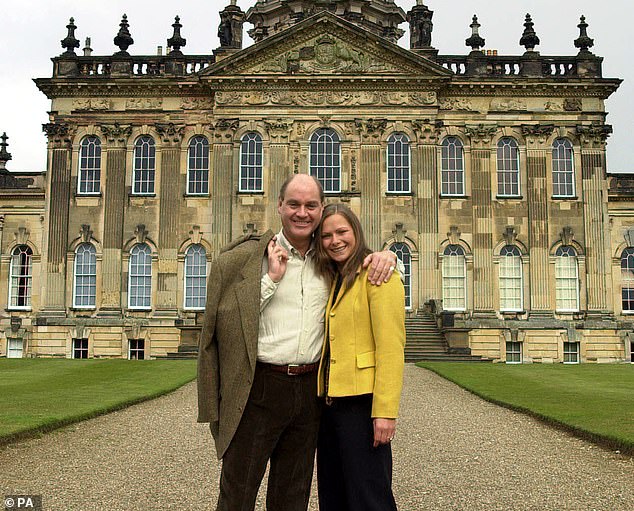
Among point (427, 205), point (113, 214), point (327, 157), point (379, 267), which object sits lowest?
point (379, 267)

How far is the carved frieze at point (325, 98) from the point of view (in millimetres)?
30266

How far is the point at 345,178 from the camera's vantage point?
30203mm

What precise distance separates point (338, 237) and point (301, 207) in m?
0.28

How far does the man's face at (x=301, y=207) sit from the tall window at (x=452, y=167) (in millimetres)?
26708

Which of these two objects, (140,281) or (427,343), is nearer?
(427,343)

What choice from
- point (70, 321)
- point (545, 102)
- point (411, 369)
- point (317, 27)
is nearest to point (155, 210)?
point (70, 321)

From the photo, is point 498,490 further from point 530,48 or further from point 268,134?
point 530,48

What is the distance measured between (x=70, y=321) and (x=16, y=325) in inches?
121

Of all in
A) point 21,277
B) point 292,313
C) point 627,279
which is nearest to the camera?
point 292,313

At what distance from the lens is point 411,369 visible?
22.3 m

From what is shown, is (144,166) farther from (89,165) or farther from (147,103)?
(147,103)

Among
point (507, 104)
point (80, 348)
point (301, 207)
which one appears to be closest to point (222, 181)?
point (80, 348)

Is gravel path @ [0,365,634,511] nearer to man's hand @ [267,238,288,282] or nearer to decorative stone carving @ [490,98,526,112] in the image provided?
man's hand @ [267,238,288,282]

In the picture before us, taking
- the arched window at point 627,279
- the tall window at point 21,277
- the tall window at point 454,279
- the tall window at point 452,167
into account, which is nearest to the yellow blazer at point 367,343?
the tall window at point 454,279
